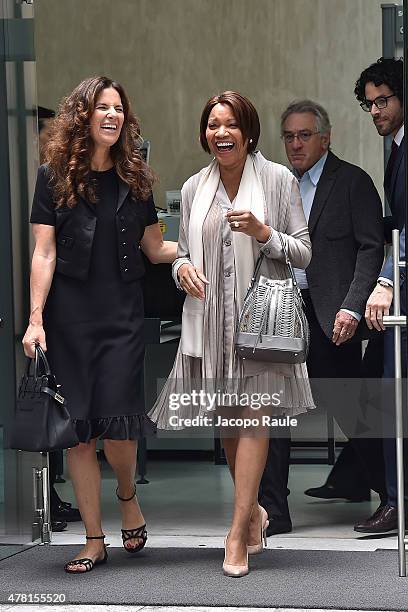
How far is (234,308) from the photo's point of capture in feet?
18.0

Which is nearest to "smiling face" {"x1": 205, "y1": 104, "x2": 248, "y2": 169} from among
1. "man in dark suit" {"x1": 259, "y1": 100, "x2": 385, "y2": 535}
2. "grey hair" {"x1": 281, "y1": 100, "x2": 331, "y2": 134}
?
"man in dark suit" {"x1": 259, "y1": 100, "x2": 385, "y2": 535}

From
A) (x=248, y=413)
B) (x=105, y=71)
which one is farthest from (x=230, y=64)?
(x=248, y=413)

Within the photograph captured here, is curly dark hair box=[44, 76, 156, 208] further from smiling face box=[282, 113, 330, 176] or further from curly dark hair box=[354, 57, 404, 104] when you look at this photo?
curly dark hair box=[354, 57, 404, 104]

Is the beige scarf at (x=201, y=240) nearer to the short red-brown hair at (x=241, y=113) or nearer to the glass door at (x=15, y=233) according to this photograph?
the short red-brown hair at (x=241, y=113)

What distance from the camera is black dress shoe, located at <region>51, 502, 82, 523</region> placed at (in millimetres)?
6480

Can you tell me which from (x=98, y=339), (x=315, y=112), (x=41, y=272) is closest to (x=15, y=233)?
(x=41, y=272)

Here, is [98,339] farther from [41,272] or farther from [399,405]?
[399,405]

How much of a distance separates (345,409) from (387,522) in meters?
0.57

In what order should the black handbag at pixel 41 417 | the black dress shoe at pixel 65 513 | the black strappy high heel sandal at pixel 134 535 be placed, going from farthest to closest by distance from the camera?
the black dress shoe at pixel 65 513 < the black strappy high heel sandal at pixel 134 535 < the black handbag at pixel 41 417

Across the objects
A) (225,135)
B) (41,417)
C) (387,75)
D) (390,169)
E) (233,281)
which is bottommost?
(41,417)

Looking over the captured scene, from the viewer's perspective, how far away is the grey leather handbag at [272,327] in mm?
5320

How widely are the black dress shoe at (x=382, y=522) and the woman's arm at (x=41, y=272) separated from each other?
160 centimetres

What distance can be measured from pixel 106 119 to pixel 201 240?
55cm

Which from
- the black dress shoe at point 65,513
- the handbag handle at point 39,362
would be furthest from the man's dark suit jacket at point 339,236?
the black dress shoe at point 65,513
